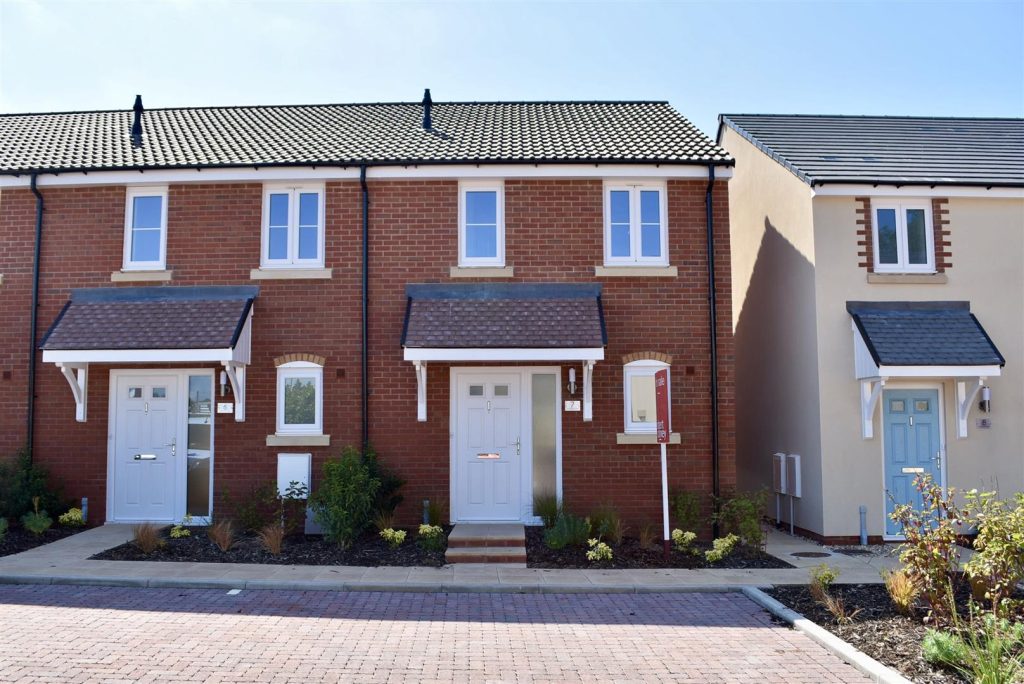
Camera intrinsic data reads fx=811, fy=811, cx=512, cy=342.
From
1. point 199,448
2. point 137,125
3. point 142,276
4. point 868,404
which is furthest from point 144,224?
point 868,404

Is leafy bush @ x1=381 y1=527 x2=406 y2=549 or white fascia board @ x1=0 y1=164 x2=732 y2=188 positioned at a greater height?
white fascia board @ x1=0 y1=164 x2=732 y2=188

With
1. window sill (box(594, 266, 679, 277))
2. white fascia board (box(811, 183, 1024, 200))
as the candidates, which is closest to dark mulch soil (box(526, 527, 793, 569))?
window sill (box(594, 266, 679, 277))

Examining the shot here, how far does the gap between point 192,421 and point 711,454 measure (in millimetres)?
8066

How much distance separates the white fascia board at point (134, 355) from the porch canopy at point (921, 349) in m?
9.27

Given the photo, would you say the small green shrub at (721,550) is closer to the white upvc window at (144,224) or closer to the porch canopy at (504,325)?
the porch canopy at (504,325)

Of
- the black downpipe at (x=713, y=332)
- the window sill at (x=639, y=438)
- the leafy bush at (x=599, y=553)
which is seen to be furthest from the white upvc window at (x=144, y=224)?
the black downpipe at (x=713, y=332)

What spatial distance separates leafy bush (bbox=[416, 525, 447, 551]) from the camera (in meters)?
10.8

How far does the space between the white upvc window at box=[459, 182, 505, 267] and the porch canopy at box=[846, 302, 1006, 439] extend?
555cm

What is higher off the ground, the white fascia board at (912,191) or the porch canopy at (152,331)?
the white fascia board at (912,191)

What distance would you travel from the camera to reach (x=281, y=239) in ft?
42.3

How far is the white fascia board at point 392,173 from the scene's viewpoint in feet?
41.2

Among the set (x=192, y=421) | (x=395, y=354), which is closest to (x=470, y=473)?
(x=395, y=354)

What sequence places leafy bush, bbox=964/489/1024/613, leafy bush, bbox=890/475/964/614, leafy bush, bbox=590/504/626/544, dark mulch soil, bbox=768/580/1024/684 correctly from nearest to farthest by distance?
1. dark mulch soil, bbox=768/580/1024/684
2. leafy bush, bbox=964/489/1024/613
3. leafy bush, bbox=890/475/964/614
4. leafy bush, bbox=590/504/626/544

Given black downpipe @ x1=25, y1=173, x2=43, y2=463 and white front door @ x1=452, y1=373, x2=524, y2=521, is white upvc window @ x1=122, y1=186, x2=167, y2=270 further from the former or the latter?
white front door @ x1=452, y1=373, x2=524, y2=521
